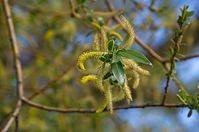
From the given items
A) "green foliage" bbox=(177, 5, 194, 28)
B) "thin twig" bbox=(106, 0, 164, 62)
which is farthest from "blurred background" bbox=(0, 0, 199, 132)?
"green foliage" bbox=(177, 5, 194, 28)

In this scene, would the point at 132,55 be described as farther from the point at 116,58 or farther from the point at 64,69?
the point at 64,69

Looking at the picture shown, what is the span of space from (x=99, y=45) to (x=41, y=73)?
113 centimetres

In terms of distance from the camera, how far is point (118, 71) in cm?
75

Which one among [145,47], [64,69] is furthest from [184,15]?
[64,69]

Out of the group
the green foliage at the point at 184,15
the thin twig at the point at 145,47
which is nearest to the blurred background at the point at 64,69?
the thin twig at the point at 145,47

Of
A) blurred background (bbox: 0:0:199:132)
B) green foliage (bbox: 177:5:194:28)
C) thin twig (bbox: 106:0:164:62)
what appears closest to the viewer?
green foliage (bbox: 177:5:194:28)

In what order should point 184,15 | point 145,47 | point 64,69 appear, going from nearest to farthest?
point 184,15, point 145,47, point 64,69

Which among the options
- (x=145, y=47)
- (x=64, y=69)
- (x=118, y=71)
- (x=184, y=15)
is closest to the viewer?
(x=118, y=71)

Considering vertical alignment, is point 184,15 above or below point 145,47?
above

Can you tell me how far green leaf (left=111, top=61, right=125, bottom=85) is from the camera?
75 cm

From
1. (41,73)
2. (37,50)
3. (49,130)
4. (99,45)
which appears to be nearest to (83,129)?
(49,130)

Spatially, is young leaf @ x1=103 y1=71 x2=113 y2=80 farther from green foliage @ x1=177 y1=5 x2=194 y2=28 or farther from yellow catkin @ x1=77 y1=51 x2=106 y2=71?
green foliage @ x1=177 y1=5 x2=194 y2=28

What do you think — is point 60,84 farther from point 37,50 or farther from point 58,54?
point 37,50

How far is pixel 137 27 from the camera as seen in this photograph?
167 cm
